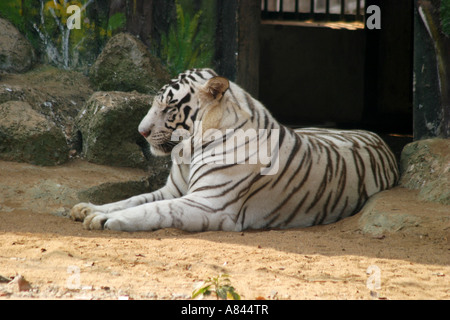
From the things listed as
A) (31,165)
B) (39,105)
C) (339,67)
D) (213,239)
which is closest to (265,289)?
(213,239)

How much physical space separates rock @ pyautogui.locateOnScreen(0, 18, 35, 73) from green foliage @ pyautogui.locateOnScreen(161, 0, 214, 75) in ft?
5.30

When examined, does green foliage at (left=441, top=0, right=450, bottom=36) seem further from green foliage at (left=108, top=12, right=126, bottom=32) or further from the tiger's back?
green foliage at (left=108, top=12, right=126, bottom=32)

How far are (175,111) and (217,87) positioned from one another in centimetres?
44

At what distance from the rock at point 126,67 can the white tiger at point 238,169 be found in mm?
1699

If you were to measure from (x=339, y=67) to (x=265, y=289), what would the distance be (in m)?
11.5

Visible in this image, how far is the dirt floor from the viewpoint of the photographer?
3.12m

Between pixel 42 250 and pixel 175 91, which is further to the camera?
pixel 175 91

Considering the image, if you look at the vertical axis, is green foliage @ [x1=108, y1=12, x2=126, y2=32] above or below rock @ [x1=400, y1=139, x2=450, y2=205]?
above

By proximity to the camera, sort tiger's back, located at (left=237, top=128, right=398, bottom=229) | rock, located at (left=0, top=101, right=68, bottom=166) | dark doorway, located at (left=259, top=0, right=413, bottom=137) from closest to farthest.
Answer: tiger's back, located at (left=237, top=128, right=398, bottom=229)
rock, located at (left=0, top=101, right=68, bottom=166)
dark doorway, located at (left=259, top=0, right=413, bottom=137)

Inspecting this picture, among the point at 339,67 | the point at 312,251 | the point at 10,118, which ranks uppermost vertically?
the point at 339,67

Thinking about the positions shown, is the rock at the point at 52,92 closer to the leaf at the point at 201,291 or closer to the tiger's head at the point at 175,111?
the tiger's head at the point at 175,111

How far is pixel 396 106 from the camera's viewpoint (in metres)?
12.9

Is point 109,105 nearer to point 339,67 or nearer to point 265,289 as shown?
point 265,289

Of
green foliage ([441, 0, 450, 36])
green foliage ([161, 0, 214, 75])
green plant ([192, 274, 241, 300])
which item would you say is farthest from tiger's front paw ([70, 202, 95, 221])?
green foliage ([441, 0, 450, 36])
